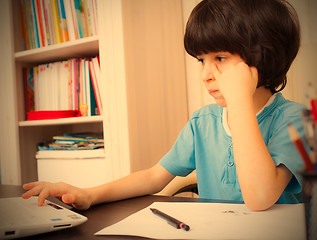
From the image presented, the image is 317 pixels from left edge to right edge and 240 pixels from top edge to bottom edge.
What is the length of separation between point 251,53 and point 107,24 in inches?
29.8

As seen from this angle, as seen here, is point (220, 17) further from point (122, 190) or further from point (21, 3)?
point (21, 3)

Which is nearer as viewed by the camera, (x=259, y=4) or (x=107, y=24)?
(x=259, y=4)

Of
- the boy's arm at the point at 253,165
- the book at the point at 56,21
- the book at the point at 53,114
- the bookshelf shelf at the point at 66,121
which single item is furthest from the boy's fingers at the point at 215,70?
the book at the point at 56,21

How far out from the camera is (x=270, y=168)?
55 centimetres

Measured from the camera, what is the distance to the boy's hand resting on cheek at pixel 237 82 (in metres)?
0.59

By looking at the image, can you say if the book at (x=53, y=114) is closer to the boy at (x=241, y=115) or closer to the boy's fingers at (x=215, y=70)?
the boy at (x=241, y=115)

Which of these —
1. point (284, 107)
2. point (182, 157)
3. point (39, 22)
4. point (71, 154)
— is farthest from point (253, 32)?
point (39, 22)

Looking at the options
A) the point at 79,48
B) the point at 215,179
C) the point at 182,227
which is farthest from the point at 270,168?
the point at 79,48

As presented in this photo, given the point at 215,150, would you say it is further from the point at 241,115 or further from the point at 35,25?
the point at 35,25

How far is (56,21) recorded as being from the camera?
58.6 inches

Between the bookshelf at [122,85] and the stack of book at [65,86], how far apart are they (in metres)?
0.05

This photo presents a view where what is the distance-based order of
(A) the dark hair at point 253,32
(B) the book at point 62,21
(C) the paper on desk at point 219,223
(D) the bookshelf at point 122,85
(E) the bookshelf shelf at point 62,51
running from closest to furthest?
(C) the paper on desk at point 219,223, (A) the dark hair at point 253,32, (D) the bookshelf at point 122,85, (E) the bookshelf shelf at point 62,51, (B) the book at point 62,21

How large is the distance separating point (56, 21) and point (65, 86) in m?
0.33

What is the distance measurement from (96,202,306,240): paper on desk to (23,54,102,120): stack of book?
0.95 metres
